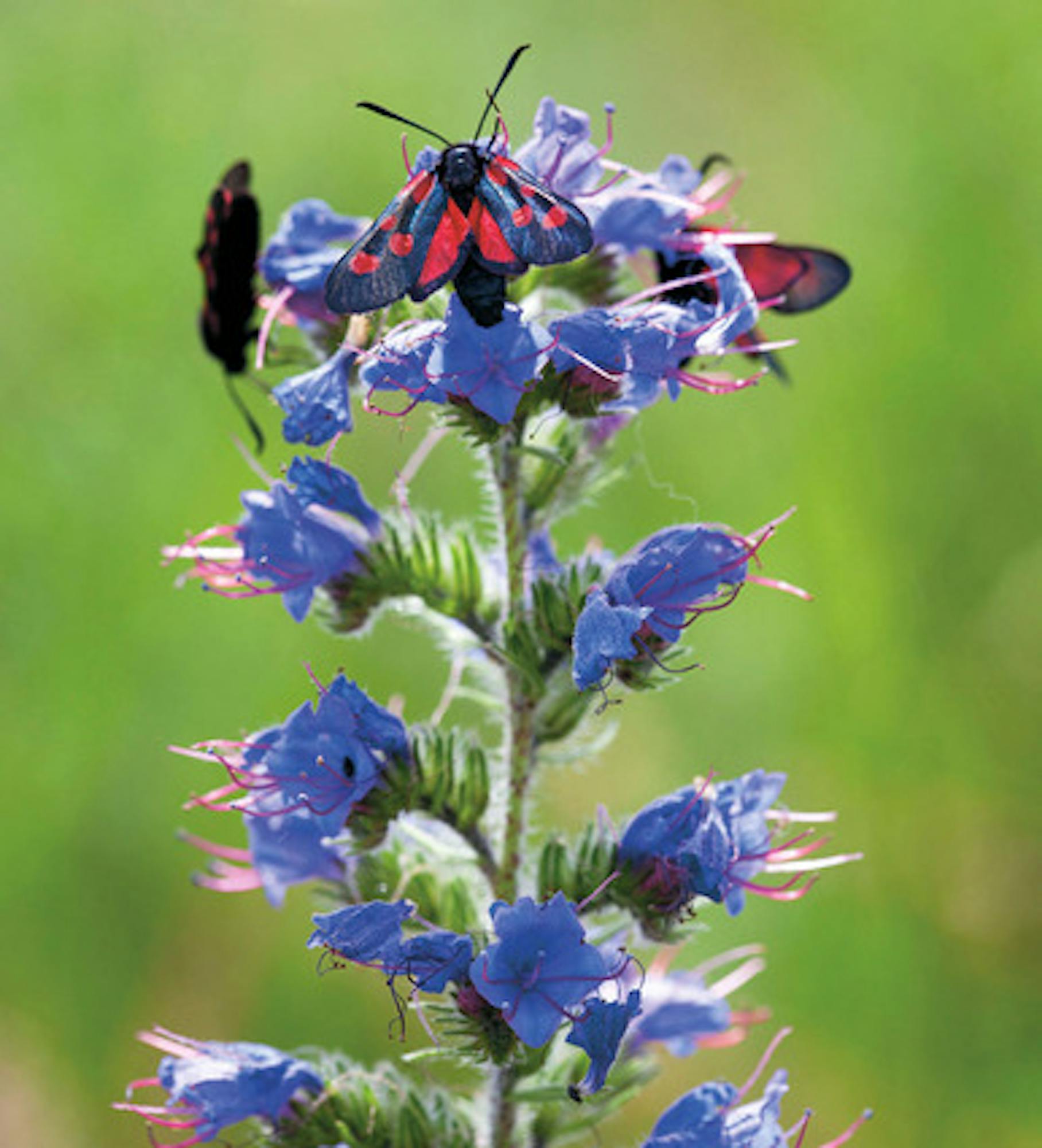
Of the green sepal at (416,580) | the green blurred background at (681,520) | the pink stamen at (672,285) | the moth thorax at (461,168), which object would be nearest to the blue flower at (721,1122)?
the green sepal at (416,580)

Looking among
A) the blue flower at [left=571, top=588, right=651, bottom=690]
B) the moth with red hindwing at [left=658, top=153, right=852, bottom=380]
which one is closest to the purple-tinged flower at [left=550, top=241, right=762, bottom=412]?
the moth with red hindwing at [left=658, top=153, right=852, bottom=380]

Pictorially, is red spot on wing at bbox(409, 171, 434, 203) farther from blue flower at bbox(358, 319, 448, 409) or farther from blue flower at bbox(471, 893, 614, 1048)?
blue flower at bbox(471, 893, 614, 1048)

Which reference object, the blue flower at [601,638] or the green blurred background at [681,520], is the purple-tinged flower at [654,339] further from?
the green blurred background at [681,520]

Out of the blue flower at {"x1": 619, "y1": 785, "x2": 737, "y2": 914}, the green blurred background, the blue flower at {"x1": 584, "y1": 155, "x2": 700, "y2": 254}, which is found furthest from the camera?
the green blurred background

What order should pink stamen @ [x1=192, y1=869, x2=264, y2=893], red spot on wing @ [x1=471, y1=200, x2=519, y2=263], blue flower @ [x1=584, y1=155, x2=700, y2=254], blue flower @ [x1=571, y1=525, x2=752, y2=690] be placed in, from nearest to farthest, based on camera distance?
1. red spot on wing @ [x1=471, y1=200, x2=519, y2=263]
2. blue flower @ [x1=571, y1=525, x2=752, y2=690]
3. blue flower @ [x1=584, y1=155, x2=700, y2=254]
4. pink stamen @ [x1=192, y1=869, x2=264, y2=893]

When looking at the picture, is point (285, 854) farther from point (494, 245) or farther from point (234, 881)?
point (494, 245)

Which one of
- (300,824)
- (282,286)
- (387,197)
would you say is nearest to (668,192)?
(282,286)
